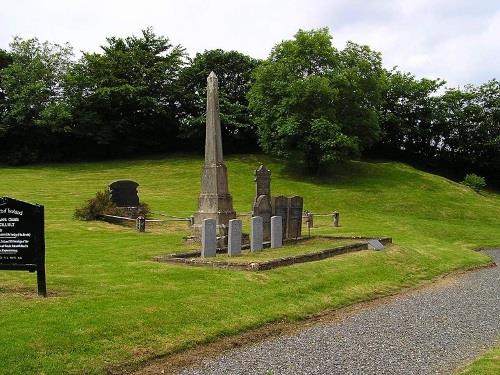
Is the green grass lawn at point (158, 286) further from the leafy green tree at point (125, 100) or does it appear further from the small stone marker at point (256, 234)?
the leafy green tree at point (125, 100)

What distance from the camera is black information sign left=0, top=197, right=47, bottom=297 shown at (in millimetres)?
9789

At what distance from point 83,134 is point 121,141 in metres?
4.59

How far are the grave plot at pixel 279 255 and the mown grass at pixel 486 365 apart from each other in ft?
20.1

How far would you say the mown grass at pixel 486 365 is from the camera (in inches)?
297


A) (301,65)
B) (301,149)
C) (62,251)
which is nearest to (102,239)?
(62,251)

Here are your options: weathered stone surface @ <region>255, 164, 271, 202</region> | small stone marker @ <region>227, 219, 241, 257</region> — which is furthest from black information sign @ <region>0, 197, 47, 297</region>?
weathered stone surface @ <region>255, 164, 271, 202</region>

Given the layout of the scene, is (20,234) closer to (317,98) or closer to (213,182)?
A: (213,182)

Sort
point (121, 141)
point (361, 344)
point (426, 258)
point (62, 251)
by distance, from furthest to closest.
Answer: point (121, 141) → point (426, 258) → point (62, 251) → point (361, 344)

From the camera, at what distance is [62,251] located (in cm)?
1647

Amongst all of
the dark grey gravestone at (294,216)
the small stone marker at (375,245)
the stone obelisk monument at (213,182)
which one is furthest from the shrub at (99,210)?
the small stone marker at (375,245)

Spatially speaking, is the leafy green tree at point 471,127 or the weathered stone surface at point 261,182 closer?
the weathered stone surface at point 261,182

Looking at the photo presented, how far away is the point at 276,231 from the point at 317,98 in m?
26.5

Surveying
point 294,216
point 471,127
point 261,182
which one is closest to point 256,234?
point 294,216

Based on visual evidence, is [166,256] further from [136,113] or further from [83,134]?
[136,113]
